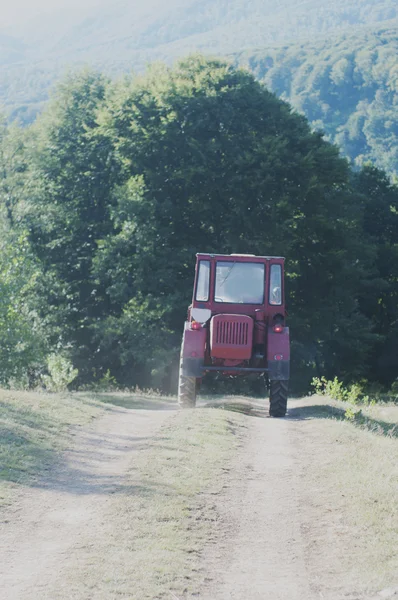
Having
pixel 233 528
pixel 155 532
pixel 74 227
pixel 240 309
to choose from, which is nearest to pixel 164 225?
pixel 74 227

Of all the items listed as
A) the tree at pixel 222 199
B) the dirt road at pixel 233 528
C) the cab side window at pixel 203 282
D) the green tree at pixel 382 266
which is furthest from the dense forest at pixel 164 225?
the dirt road at pixel 233 528

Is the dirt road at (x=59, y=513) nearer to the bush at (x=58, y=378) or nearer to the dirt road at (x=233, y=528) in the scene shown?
the dirt road at (x=233, y=528)

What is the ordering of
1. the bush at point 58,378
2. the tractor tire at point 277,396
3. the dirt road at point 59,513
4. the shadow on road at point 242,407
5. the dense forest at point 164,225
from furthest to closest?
the dense forest at point 164,225
the bush at point 58,378
the shadow on road at point 242,407
the tractor tire at point 277,396
the dirt road at point 59,513

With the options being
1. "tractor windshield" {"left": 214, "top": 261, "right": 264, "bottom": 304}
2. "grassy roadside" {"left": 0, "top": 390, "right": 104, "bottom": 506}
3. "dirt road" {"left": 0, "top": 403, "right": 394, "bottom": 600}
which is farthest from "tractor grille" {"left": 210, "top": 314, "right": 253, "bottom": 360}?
"dirt road" {"left": 0, "top": 403, "right": 394, "bottom": 600}

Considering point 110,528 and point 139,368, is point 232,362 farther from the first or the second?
point 139,368

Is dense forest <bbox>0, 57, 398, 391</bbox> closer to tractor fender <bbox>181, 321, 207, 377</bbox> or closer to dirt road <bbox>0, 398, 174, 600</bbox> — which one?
tractor fender <bbox>181, 321, 207, 377</bbox>

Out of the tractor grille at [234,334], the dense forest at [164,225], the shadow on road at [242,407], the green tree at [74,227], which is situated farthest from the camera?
the green tree at [74,227]

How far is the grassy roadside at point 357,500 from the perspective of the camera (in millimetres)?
7121

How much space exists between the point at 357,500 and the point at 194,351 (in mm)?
10363

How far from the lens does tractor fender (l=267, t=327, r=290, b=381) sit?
19000 millimetres

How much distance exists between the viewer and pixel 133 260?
32.6 m

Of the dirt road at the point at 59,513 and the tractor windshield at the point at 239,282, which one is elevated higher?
the tractor windshield at the point at 239,282

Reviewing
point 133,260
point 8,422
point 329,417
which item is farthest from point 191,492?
point 133,260

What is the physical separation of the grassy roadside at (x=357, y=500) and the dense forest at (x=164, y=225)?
58.6ft
